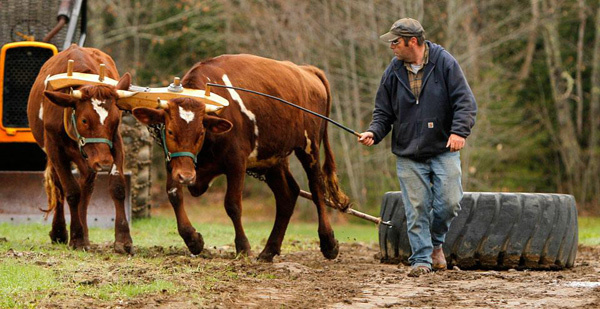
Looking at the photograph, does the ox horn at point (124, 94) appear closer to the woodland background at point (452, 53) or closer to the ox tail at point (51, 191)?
the ox tail at point (51, 191)

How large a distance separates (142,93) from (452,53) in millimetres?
13480

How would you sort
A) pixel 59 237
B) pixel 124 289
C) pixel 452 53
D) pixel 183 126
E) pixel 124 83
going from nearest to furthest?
1. pixel 124 289
2. pixel 183 126
3. pixel 124 83
4. pixel 59 237
5. pixel 452 53

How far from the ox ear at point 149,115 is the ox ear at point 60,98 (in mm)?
657

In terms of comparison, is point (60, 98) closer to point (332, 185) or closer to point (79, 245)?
point (79, 245)

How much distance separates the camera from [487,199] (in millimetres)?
9008

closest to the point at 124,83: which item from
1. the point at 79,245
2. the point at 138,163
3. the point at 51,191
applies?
the point at 79,245

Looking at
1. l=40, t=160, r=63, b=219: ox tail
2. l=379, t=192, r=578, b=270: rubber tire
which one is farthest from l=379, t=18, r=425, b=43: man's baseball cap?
l=40, t=160, r=63, b=219: ox tail

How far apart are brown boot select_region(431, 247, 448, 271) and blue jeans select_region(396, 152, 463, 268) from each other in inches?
7.6

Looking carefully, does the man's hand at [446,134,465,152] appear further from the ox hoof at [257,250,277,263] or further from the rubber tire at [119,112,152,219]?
the rubber tire at [119,112,152,219]

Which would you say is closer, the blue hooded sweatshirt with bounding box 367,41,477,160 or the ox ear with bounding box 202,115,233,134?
the blue hooded sweatshirt with bounding box 367,41,477,160

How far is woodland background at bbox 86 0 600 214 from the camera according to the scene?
21594 mm

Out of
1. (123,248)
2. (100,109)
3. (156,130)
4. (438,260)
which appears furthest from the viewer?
(123,248)

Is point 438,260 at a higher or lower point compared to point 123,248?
higher

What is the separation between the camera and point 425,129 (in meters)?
8.23
